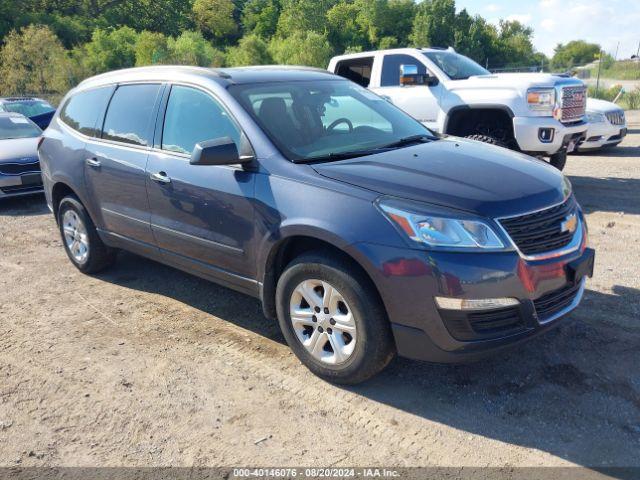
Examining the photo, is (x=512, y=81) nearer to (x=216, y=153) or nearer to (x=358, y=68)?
(x=358, y=68)

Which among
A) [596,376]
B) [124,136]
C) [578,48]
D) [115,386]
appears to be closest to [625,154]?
[596,376]

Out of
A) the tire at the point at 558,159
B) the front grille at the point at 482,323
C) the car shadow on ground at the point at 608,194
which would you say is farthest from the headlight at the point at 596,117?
the front grille at the point at 482,323

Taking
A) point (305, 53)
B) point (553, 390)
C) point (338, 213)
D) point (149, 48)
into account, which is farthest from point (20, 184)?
point (305, 53)

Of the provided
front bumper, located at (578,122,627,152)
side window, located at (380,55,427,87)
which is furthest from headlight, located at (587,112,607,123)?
side window, located at (380,55,427,87)

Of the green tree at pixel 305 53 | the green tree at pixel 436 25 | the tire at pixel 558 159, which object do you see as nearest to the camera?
the tire at pixel 558 159

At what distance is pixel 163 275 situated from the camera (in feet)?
18.1

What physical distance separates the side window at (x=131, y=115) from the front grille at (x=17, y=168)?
4.99 meters

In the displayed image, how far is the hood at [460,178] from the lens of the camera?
3.01 meters

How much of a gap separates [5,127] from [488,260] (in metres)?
9.98

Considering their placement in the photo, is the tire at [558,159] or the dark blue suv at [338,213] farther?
the tire at [558,159]

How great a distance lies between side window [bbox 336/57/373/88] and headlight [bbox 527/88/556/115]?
293cm

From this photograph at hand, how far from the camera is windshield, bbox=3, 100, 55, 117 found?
14961 millimetres

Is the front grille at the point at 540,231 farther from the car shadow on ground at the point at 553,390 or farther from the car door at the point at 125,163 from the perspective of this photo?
the car door at the point at 125,163

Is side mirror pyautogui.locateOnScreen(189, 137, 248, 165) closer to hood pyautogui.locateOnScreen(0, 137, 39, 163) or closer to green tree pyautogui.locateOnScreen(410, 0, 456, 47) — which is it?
hood pyautogui.locateOnScreen(0, 137, 39, 163)
